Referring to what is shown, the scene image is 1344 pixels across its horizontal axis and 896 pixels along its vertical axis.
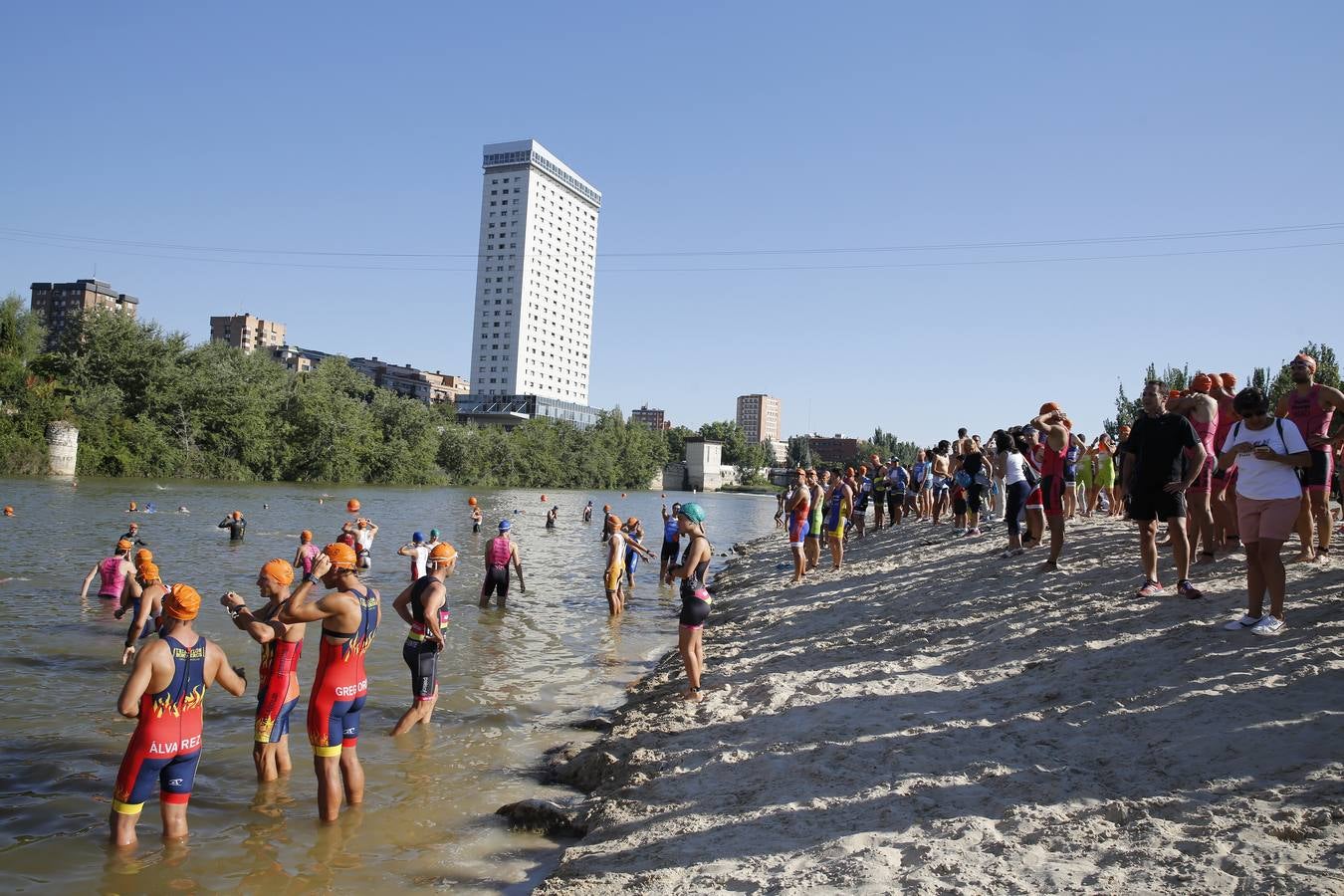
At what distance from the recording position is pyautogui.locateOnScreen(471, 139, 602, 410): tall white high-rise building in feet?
488

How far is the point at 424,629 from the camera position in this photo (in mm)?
7719

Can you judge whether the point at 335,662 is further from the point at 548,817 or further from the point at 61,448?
the point at 61,448

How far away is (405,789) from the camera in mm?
6688

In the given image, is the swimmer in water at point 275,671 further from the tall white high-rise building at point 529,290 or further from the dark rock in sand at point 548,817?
the tall white high-rise building at point 529,290

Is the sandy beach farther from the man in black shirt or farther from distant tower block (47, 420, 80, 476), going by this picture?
distant tower block (47, 420, 80, 476)

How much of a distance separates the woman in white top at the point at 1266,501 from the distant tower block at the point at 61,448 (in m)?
60.2

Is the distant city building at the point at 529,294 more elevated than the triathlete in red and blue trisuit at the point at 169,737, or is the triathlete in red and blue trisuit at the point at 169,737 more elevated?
the distant city building at the point at 529,294

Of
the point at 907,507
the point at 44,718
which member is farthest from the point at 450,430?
the point at 44,718

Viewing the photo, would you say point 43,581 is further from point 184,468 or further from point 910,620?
point 184,468

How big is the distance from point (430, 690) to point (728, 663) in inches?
133

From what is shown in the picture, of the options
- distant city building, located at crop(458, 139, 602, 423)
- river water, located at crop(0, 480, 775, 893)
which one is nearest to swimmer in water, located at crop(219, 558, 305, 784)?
river water, located at crop(0, 480, 775, 893)

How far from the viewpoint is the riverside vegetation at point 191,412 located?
174ft

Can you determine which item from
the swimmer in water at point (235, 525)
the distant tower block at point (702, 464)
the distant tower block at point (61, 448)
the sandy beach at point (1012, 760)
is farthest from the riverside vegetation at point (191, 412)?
the distant tower block at point (702, 464)

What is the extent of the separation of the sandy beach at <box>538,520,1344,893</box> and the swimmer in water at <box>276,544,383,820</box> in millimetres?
1973
